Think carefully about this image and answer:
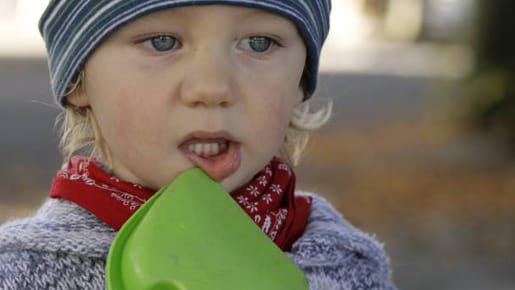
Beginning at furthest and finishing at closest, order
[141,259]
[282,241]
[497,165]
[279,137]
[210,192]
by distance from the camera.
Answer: [497,165] → [282,241] → [279,137] → [210,192] → [141,259]

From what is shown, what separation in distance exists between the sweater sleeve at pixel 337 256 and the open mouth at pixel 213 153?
1.03ft

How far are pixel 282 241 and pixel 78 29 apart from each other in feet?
1.84

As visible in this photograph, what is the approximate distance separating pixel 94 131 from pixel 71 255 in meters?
0.25

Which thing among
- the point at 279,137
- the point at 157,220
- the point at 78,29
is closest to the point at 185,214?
the point at 157,220

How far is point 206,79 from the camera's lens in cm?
185

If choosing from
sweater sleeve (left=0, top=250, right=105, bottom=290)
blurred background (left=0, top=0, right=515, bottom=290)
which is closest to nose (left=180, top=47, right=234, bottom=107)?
sweater sleeve (left=0, top=250, right=105, bottom=290)

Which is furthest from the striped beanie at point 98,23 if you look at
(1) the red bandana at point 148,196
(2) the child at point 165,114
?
(1) the red bandana at point 148,196

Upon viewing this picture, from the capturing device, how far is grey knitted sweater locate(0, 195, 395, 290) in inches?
78.5

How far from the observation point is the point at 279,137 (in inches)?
78.8

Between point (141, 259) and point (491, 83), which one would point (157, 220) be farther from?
point (491, 83)

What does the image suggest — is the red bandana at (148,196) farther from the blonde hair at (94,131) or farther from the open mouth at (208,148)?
the open mouth at (208,148)

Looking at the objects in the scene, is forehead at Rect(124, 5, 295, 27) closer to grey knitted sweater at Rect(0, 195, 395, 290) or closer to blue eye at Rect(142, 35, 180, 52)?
blue eye at Rect(142, 35, 180, 52)

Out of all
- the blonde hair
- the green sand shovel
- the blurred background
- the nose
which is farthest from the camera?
the blurred background

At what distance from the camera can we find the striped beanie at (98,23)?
6.20 ft
